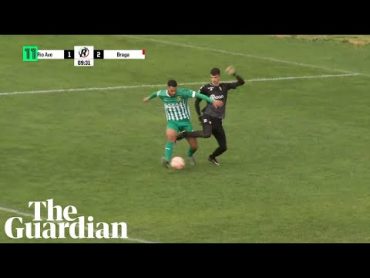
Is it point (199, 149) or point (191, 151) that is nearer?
point (191, 151)

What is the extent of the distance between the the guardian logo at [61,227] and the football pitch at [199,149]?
0.75ft

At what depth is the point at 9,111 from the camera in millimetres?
33688

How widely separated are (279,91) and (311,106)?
329cm

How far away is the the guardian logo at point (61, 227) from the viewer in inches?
804

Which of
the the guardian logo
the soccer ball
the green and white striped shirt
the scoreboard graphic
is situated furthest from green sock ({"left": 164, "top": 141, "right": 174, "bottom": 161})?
the scoreboard graphic

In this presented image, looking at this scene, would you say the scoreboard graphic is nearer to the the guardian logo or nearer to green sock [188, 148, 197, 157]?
green sock [188, 148, 197, 157]

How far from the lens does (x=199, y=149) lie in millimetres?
28656

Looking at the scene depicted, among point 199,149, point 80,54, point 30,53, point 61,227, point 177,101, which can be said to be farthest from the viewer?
point 80,54

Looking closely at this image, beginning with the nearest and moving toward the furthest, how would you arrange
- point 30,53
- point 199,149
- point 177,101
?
point 177,101 < point 199,149 < point 30,53

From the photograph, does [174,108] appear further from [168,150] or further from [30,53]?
[30,53]

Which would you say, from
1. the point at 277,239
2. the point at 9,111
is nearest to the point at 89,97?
the point at 9,111

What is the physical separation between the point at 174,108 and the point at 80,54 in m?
21.3

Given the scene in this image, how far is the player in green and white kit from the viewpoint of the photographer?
25656mm

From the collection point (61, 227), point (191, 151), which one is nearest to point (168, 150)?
point (191, 151)
